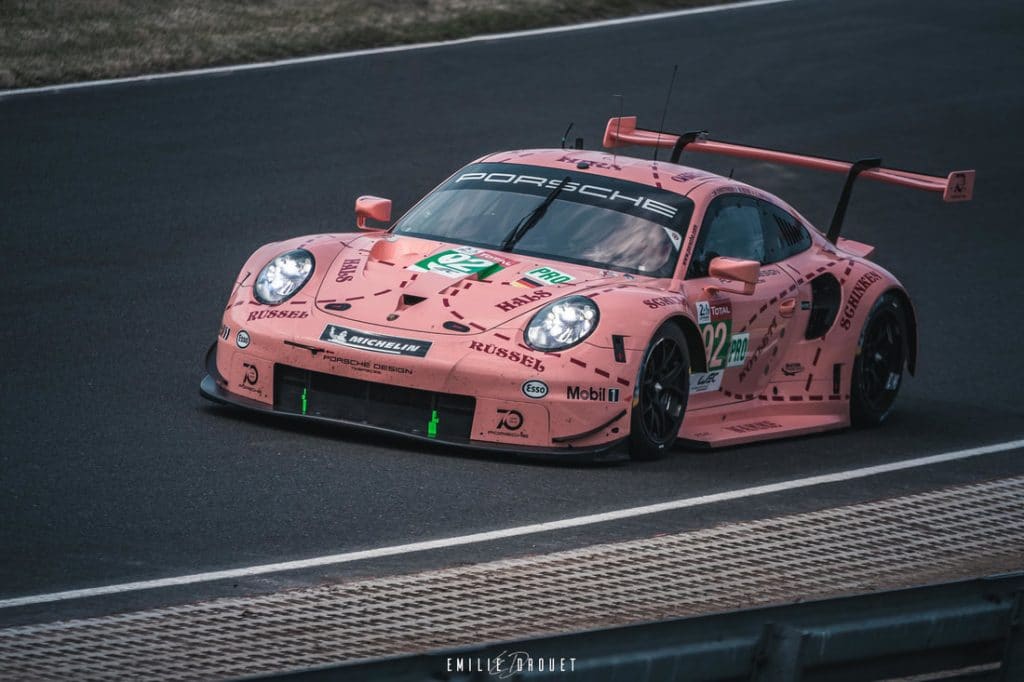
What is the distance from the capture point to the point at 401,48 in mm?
17438

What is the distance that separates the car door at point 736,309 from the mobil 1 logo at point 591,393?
86cm

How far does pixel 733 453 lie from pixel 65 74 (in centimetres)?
891

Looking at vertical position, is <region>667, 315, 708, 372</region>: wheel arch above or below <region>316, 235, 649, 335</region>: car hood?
below

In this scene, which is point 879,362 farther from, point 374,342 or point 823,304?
point 374,342

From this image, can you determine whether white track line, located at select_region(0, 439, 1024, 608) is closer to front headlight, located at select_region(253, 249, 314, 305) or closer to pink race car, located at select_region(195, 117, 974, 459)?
pink race car, located at select_region(195, 117, 974, 459)

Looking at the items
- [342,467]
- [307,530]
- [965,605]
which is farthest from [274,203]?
[965,605]

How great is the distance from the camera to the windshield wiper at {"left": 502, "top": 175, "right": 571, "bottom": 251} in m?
8.76

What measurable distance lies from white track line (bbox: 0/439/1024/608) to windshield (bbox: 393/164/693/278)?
4.27 ft

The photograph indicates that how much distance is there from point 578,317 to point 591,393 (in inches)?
14.9

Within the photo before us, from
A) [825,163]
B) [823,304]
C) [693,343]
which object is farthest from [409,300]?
[825,163]

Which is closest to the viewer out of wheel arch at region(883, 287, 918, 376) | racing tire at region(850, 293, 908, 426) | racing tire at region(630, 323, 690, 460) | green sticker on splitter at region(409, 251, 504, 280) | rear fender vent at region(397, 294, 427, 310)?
racing tire at region(630, 323, 690, 460)

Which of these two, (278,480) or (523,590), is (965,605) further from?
(278,480)

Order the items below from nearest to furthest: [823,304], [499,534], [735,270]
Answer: [499,534], [735,270], [823,304]

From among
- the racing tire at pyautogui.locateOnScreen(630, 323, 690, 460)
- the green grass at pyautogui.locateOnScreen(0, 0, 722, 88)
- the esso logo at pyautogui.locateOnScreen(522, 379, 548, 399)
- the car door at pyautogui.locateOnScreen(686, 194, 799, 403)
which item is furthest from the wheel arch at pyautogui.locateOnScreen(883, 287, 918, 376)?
the green grass at pyautogui.locateOnScreen(0, 0, 722, 88)
